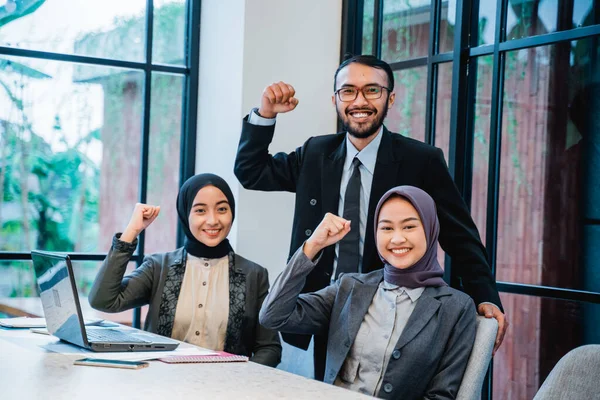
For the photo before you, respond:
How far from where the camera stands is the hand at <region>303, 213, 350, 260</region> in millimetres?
2301

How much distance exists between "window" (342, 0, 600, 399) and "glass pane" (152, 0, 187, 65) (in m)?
1.27

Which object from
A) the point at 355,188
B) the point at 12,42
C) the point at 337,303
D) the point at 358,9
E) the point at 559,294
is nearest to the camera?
the point at 337,303

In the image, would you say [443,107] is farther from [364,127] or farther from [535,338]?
[535,338]

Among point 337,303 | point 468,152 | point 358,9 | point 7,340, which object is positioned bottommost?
point 7,340

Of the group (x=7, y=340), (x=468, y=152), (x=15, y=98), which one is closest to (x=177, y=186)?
(x=15, y=98)

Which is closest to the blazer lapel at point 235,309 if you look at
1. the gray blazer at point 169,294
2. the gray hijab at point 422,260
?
the gray blazer at point 169,294

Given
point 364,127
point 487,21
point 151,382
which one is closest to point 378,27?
point 487,21

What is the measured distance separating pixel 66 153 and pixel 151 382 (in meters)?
2.27

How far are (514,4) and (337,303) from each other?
149cm

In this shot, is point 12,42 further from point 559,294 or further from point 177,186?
point 559,294

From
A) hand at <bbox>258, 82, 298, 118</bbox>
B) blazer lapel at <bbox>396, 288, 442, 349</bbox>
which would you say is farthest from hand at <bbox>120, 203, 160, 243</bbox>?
blazer lapel at <bbox>396, 288, 442, 349</bbox>

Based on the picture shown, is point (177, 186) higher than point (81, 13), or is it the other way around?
point (81, 13)

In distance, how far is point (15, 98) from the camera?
3.85 m

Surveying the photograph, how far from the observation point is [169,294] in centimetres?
290
